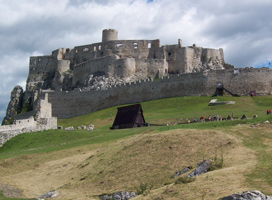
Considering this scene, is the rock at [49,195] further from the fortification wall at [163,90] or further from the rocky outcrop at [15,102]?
the rocky outcrop at [15,102]

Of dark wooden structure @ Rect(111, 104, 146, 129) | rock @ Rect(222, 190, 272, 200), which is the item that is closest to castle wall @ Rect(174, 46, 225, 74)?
dark wooden structure @ Rect(111, 104, 146, 129)

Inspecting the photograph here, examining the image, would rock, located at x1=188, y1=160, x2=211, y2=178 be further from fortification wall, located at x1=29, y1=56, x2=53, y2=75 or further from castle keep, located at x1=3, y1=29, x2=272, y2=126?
fortification wall, located at x1=29, y1=56, x2=53, y2=75

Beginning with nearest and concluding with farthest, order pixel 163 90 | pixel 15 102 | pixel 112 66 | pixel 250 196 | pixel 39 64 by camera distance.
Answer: pixel 250 196, pixel 163 90, pixel 112 66, pixel 15 102, pixel 39 64

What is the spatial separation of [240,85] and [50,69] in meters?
56.9

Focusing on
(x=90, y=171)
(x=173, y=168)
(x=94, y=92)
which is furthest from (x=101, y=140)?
(x=94, y=92)

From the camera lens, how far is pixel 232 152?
72.0ft

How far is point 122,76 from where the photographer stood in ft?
267

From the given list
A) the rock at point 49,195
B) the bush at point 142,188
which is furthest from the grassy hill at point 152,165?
the rock at point 49,195

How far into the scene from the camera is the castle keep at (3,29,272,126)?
2493 inches

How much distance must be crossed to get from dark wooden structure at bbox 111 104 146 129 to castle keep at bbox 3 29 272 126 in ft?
66.4

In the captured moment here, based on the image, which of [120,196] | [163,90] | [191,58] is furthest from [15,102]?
[120,196]

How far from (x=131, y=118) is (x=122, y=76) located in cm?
3662

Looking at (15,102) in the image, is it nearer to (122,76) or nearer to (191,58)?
(122,76)

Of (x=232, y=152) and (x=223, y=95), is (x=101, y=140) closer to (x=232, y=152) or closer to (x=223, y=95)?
(x=232, y=152)
